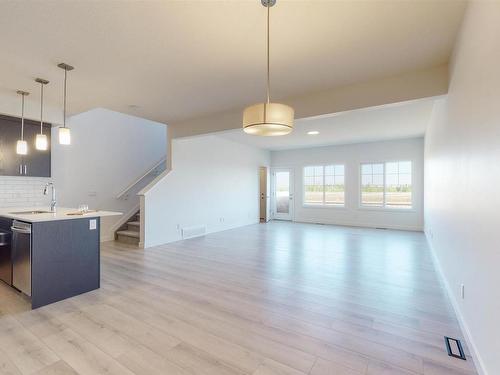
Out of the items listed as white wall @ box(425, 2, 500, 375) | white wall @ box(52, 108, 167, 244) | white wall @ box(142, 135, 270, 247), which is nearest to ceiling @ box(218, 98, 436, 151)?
white wall @ box(142, 135, 270, 247)

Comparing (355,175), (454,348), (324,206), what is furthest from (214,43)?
(324,206)

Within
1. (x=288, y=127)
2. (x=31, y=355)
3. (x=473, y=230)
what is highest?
(x=288, y=127)

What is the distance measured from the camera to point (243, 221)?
834cm

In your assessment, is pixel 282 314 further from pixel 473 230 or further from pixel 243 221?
pixel 243 221

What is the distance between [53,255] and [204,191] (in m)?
4.08

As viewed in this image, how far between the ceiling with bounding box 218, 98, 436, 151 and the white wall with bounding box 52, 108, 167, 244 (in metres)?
2.27

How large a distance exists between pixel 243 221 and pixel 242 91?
202 inches

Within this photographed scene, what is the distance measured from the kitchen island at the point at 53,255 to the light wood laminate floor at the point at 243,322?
0.17 metres

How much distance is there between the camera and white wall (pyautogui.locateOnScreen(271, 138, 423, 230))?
290 inches

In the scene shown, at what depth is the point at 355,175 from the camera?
27.1ft

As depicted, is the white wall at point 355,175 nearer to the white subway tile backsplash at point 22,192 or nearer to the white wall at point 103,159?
the white wall at point 103,159

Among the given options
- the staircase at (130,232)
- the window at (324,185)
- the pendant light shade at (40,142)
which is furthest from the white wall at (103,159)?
the window at (324,185)

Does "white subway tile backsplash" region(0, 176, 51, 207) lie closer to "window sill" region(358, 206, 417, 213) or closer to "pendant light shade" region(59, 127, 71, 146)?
"pendant light shade" region(59, 127, 71, 146)

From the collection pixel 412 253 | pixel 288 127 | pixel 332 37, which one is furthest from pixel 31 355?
pixel 412 253
